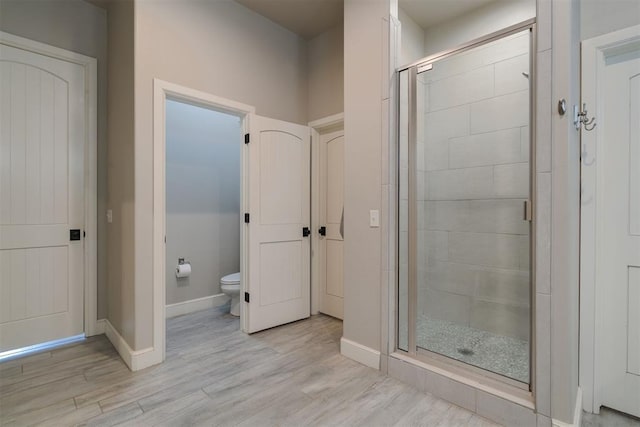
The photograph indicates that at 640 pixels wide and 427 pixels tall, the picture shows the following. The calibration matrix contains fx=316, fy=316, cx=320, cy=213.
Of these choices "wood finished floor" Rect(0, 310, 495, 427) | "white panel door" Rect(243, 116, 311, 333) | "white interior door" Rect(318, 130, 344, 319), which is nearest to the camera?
"wood finished floor" Rect(0, 310, 495, 427)

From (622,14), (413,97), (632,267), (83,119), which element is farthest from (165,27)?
(632,267)

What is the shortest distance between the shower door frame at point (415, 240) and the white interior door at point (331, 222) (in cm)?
111

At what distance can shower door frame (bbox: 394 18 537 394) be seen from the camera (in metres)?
1.63

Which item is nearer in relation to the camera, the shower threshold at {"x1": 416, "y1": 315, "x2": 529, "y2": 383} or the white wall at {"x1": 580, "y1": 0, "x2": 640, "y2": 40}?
the white wall at {"x1": 580, "y1": 0, "x2": 640, "y2": 40}

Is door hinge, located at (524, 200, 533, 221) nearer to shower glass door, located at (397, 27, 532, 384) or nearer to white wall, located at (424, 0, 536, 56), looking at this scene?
shower glass door, located at (397, 27, 532, 384)

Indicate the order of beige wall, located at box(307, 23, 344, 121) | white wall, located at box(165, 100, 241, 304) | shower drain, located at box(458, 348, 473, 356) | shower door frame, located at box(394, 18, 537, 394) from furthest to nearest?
1. white wall, located at box(165, 100, 241, 304)
2. beige wall, located at box(307, 23, 344, 121)
3. shower drain, located at box(458, 348, 473, 356)
4. shower door frame, located at box(394, 18, 537, 394)

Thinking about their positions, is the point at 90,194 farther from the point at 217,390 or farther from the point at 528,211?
the point at 528,211

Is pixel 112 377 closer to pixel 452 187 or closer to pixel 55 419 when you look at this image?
pixel 55 419

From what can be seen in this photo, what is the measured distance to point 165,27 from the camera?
2406 millimetres

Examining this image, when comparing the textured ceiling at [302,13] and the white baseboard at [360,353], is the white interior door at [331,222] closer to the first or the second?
the white baseboard at [360,353]

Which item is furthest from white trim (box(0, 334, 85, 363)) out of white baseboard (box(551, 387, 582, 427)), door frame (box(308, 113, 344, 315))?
white baseboard (box(551, 387, 582, 427))

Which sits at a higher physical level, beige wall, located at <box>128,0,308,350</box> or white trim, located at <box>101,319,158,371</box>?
beige wall, located at <box>128,0,308,350</box>

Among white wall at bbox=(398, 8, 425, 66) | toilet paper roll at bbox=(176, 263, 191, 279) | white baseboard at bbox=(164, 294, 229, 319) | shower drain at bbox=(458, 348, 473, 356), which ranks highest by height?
white wall at bbox=(398, 8, 425, 66)

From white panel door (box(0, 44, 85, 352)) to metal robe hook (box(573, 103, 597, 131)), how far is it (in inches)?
144
